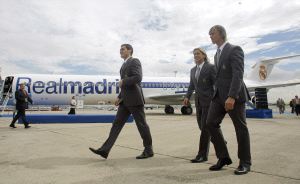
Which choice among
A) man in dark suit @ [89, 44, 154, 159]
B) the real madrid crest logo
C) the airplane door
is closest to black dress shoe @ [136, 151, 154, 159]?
man in dark suit @ [89, 44, 154, 159]

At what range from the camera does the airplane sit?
59.7 ft

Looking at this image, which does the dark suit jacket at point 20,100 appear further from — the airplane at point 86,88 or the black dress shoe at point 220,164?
the airplane at point 86,88

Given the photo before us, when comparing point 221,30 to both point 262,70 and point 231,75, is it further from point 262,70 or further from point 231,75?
point 262,70

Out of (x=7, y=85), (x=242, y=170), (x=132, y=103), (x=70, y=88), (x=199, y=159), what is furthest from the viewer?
(x=70, y=88)

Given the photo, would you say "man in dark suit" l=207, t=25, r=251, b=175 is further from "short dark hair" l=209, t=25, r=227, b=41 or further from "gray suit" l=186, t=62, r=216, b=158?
"gray suit" l=186, t=62, r=216, b=158

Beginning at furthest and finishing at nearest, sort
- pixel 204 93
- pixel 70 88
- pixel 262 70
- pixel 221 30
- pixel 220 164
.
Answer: pixel 262 70, pixel 70 88, pixel 204 93, pixel 221 30, pixel 220 164

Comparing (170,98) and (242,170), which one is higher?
(170,98)

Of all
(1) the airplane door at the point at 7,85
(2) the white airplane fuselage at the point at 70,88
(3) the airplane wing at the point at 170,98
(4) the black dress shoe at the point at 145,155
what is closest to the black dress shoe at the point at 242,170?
(4) the black dress shoe at the point at 145,155

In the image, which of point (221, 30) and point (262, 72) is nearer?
point (221, 30)

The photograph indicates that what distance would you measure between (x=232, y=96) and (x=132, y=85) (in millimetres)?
1695

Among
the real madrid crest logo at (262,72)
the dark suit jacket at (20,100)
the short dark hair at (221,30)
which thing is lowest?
the dark suit jacket at (20,100)

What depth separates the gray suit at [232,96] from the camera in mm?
3316

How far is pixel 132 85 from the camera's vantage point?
4410mm

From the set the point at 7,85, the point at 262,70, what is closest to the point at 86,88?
the point at 7,85
